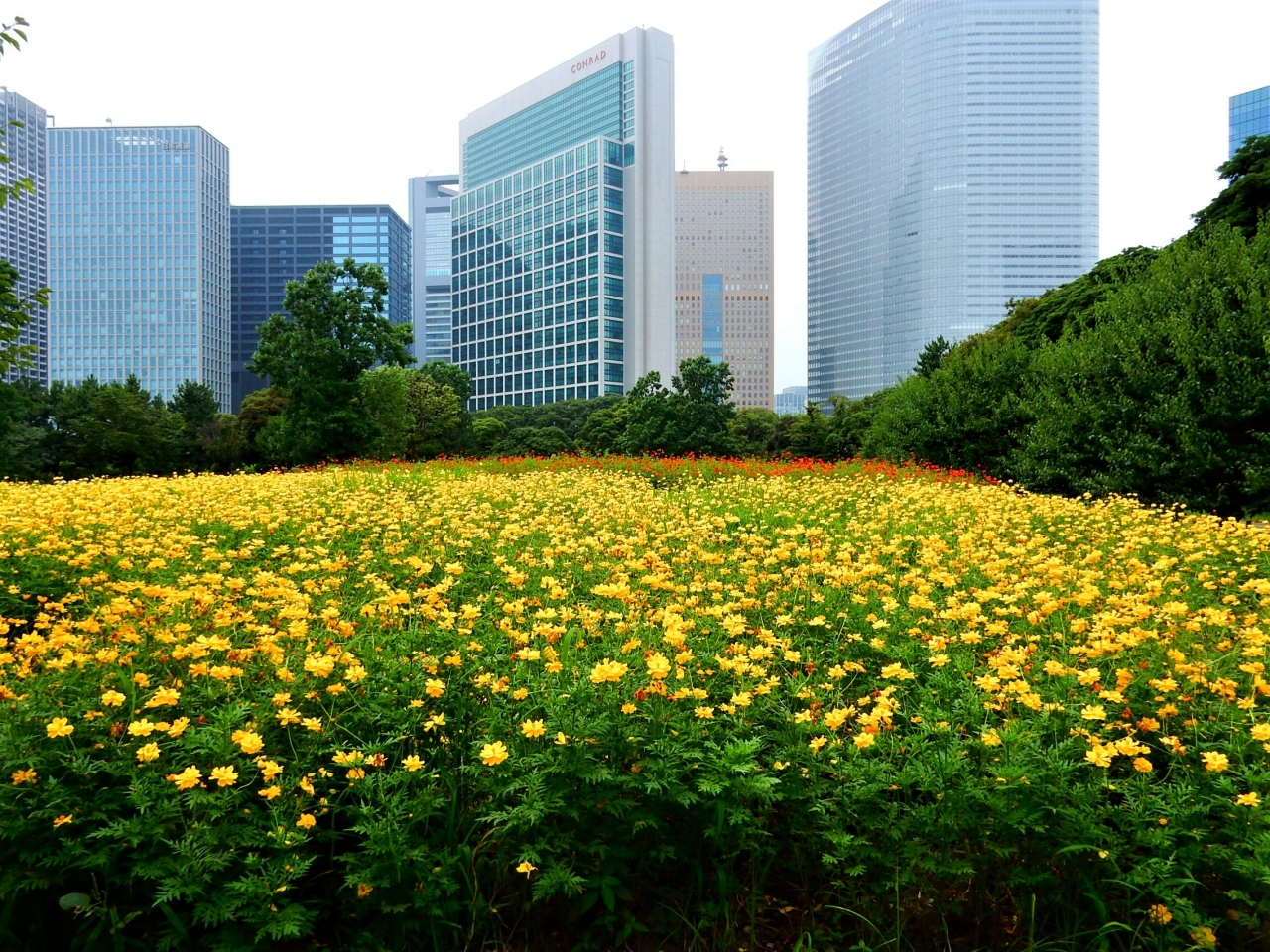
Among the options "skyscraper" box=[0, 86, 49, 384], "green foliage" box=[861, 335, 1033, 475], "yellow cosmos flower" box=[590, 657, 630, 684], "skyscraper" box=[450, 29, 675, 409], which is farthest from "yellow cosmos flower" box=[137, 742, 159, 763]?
"skyscraper" box=[0, 86, 49, 384]

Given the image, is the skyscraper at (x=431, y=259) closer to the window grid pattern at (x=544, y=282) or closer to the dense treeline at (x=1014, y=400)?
the window grid pattern at (x=544, y=282)

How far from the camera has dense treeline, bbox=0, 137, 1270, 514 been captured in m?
9.17

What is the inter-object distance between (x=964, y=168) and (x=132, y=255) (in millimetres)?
143975

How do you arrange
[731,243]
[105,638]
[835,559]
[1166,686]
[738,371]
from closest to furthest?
[1166,686], [105,638], [835,559], [738,371], [731,243]

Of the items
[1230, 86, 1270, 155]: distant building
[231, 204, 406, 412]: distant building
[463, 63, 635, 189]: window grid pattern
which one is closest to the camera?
[463, 63, 635, 189]: window grid pattern

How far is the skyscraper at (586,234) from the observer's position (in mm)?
90375

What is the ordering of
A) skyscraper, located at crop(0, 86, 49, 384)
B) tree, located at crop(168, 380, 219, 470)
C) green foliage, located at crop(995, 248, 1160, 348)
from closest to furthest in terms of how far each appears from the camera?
green foliage, located at crop(995, 248, 1160, 348) → tree, located at crop(168, 380, 219, 470) → skyscraper, located at crop(0, 86, 49, 384)

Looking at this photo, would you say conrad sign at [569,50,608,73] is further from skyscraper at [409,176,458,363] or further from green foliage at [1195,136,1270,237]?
skyscraper at [409,176,458,363]

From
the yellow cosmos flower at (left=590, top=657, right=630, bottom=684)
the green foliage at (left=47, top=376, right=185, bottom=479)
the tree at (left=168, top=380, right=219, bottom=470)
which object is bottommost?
the yellow cosmos flower at (left=590, top=657, right=630, bottom=684)

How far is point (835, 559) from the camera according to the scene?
4660mm

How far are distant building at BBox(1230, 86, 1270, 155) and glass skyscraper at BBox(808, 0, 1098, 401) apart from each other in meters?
30.3

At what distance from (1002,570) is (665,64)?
9969cm

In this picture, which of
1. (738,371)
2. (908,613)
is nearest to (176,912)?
(908,613)

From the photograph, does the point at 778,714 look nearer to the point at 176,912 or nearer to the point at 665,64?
the point at 176,912
